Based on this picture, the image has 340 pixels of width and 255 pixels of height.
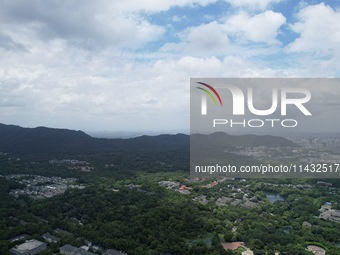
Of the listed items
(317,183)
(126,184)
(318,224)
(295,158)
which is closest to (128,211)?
(126,184)

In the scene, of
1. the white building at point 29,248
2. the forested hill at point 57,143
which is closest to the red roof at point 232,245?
the white building at point 29,248

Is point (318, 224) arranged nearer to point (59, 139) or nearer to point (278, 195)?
point (278, 195)

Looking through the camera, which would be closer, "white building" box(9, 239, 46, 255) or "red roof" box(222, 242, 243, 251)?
"white building" box(9, 239, 46, 255)

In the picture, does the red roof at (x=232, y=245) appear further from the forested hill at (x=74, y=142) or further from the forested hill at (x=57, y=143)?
the forested hill at (x=57, y=143)

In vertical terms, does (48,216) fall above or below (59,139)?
below

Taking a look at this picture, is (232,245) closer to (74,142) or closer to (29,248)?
(29,248)

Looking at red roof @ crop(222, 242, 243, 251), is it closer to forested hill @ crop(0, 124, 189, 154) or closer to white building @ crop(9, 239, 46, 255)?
white building @ crop(9, 239, 46, 255)

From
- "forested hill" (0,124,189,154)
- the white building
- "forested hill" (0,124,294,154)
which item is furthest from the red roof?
"forested hill" (0,124,189,154)

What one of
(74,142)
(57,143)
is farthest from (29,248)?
(74,142)
